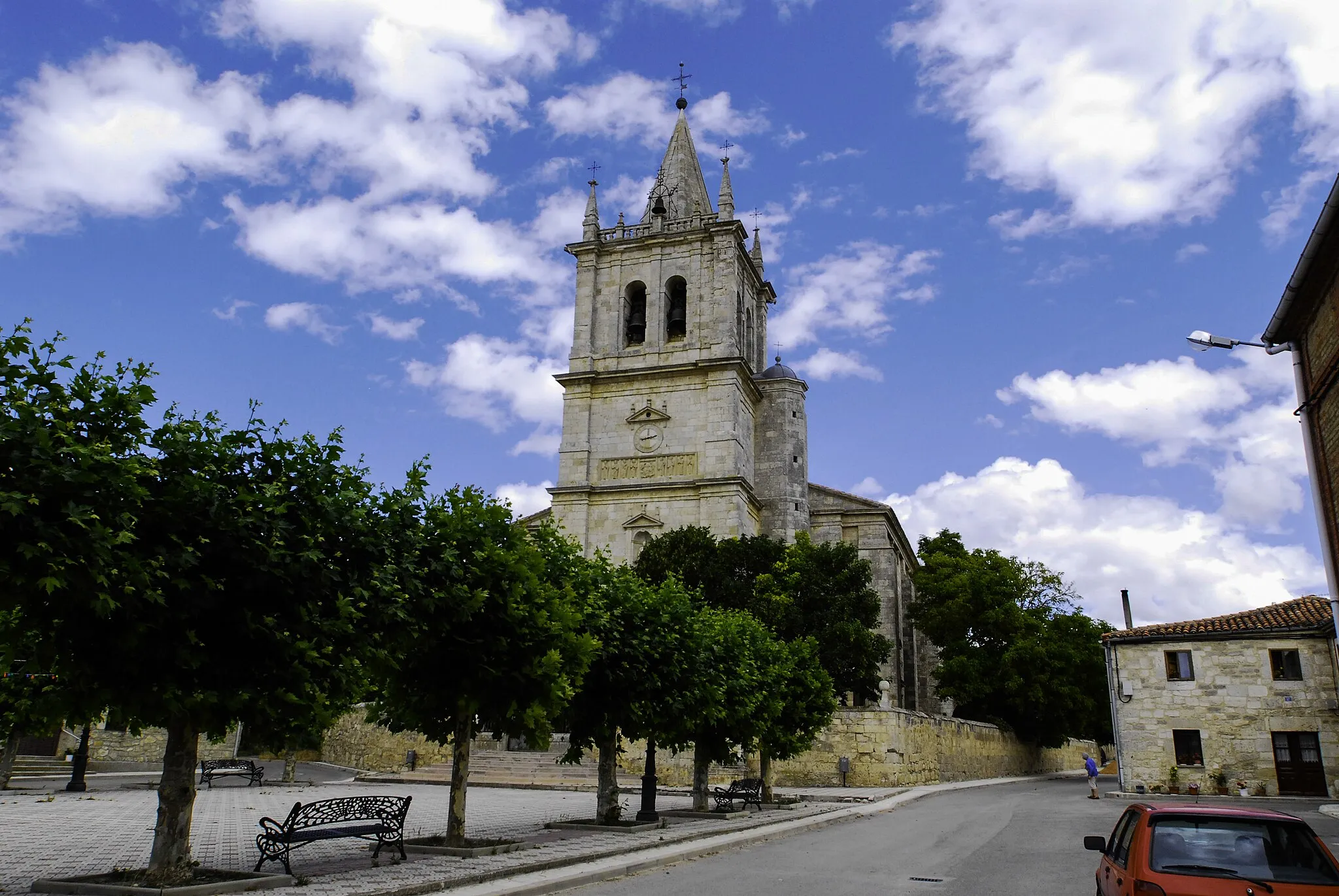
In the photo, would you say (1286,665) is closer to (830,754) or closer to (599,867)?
(830,754)

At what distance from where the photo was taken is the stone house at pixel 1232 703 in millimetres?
27219

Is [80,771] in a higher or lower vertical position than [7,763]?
lower

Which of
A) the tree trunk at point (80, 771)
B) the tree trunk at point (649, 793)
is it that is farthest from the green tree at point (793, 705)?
the tree trunk at point (80, 771)

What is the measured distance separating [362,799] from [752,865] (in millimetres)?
4938

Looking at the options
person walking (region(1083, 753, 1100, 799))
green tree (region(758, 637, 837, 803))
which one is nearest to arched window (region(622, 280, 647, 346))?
green tree (region(758, 637, 837, 803))

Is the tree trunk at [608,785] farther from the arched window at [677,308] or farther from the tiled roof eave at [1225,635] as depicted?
the arched window at [677,308]

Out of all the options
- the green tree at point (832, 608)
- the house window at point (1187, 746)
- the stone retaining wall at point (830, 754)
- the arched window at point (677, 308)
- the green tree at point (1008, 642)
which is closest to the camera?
the house window at point (1187, 746)

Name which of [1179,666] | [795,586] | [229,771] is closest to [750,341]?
[795,586]

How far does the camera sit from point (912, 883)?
10.9 m

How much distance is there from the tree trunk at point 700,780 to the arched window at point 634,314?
101 ft

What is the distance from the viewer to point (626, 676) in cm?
1595

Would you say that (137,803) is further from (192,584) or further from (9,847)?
(192,584)

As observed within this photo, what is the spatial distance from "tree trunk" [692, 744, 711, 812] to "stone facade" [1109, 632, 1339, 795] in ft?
51.6

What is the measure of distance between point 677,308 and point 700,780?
33072 mm
